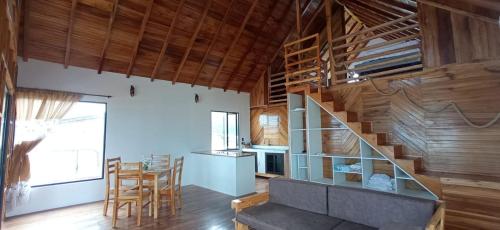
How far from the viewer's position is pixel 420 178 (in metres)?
3.76

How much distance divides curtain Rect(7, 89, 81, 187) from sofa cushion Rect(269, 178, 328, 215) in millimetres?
4400

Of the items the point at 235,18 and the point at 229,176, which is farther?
the point at 235,18

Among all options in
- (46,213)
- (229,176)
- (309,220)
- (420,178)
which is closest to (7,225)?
(46,213)

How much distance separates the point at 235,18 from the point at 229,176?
4.00 meters

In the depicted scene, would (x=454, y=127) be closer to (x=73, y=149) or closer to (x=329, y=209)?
(x=329, y=209)

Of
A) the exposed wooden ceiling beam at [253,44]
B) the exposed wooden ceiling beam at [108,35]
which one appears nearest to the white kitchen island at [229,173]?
the exposed wooden ceiling beam at [253,44]

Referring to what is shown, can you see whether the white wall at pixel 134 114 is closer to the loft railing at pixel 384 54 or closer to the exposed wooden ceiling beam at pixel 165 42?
the exposed wooden ceiling beam at pixel 165 42

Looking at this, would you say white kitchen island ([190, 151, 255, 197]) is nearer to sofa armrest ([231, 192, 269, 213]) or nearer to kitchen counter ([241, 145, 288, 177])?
kitchen counter ([241, 145, 288, 177])

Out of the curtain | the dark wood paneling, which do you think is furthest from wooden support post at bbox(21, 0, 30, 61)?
the dark wood paneling

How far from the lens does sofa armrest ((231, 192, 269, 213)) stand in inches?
119

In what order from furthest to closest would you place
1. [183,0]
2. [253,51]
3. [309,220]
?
[253,51]
[183,0]
[309,220]

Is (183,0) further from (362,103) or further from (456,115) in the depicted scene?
(456,115)

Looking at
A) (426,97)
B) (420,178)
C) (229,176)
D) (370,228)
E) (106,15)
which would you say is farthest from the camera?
(229,176)

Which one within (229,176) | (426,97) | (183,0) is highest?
(183,0)
